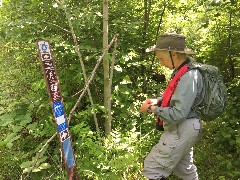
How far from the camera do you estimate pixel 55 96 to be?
2.20 m

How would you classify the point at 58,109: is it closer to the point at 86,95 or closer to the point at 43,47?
the point at 43,47

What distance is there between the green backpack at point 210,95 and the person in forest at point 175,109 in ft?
0.18

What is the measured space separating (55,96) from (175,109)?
1079 mm

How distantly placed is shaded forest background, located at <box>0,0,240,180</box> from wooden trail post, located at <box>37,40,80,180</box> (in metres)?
0.67

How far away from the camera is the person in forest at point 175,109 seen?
2556mm

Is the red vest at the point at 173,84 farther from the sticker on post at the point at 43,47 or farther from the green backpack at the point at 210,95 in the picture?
the sticker on post at the point at 43,47

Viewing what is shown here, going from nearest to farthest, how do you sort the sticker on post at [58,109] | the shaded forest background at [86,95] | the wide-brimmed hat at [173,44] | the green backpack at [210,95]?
the sticker on post at [58,109]
the green backpack at [210,95]
the wide-brimmed hat at [173,44]
the shaded forest background at [86,95]

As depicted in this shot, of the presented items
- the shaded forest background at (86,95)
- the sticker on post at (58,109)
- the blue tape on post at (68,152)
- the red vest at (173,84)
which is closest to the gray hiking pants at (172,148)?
the red vest at (173,84)

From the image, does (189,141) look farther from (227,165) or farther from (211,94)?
(227,165)

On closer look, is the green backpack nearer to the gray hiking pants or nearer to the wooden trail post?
the gray hiking pants

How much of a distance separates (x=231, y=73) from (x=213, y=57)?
2.39ft

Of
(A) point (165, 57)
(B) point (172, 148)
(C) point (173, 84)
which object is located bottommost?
(B) point (172, 148)

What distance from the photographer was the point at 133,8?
198 inches

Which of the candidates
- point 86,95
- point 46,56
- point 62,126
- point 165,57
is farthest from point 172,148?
point 86,95
